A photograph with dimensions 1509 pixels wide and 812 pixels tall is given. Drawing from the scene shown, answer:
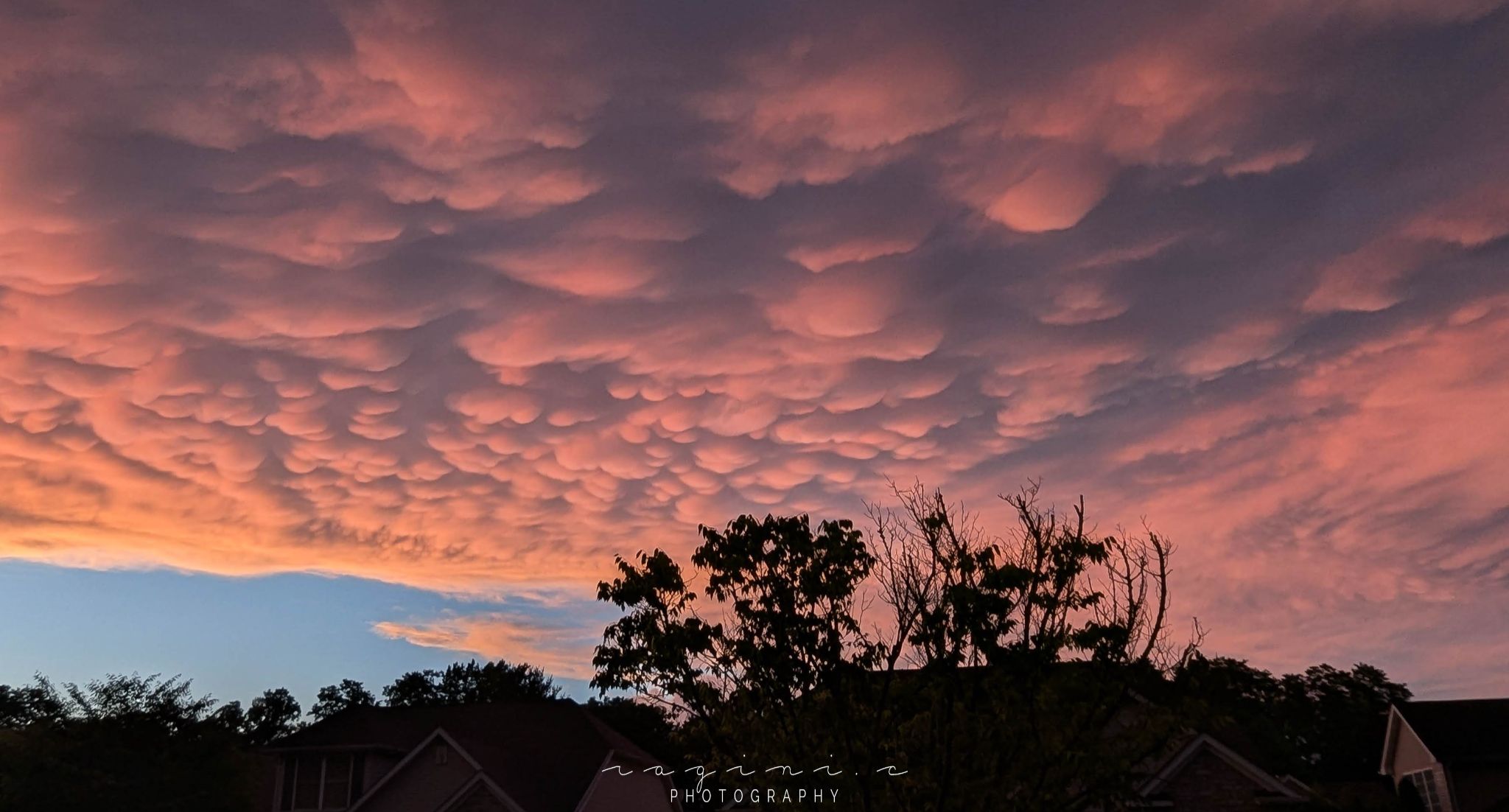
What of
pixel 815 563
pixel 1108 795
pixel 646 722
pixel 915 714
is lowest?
pixel 1108 795

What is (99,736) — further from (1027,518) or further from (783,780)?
(1027,518)

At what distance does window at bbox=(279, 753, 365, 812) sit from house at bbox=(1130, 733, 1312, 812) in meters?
29.8

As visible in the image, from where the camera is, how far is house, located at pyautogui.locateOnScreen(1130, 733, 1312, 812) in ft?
110

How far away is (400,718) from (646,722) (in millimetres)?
27299

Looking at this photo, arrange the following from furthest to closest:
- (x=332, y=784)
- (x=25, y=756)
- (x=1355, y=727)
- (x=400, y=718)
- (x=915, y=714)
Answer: (x=1355, y=727)
(x=400, y=718)
(x=332, y=784)
(x=25, y=756)
(x=915, y=714)

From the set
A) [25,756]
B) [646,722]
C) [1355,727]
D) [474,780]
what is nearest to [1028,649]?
[474,780]

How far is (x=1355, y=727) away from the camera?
8262cm

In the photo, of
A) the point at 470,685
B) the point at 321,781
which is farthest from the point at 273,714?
the point at 321,781

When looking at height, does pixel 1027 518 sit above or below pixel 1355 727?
below

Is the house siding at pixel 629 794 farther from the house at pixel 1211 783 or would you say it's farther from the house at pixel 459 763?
the house at pixel 1211 783

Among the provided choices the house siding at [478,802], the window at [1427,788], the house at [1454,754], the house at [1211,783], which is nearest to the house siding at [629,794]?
the house siding at [478,802]

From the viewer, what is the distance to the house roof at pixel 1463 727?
1895 inches

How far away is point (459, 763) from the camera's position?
138 ft

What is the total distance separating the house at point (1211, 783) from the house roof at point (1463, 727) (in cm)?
2022
